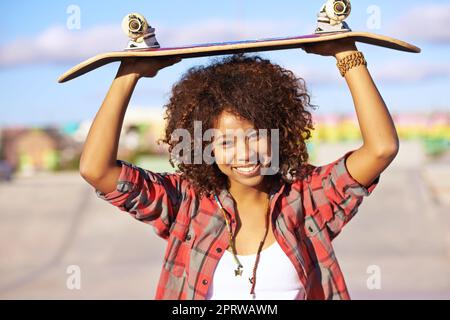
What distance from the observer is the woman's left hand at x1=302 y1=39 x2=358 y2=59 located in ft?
6.89

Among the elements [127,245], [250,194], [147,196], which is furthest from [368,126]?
[127,245]

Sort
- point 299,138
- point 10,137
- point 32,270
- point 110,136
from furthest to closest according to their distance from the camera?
point 10,137 → point 32,270 → point 299,138 → point 110,136

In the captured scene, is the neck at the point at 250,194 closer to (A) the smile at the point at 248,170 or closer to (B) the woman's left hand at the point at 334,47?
(A) the smile at the point at 248,170

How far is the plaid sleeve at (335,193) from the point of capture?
212cm

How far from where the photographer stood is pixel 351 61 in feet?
6.81

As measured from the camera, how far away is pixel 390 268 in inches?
295

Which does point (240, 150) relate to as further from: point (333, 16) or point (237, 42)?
point (333, 16)

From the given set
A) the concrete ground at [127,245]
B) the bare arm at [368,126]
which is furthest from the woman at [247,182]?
the concrete ground at [127,245]

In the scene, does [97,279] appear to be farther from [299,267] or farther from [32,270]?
[299,267]

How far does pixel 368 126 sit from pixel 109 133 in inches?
28.3

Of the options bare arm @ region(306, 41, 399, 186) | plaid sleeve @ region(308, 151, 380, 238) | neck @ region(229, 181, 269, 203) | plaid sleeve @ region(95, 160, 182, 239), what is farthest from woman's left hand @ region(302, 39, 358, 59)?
plaid sleeve @ region(95, 160, 182, 239)

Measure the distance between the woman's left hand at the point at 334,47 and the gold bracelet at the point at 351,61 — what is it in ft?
0.06
